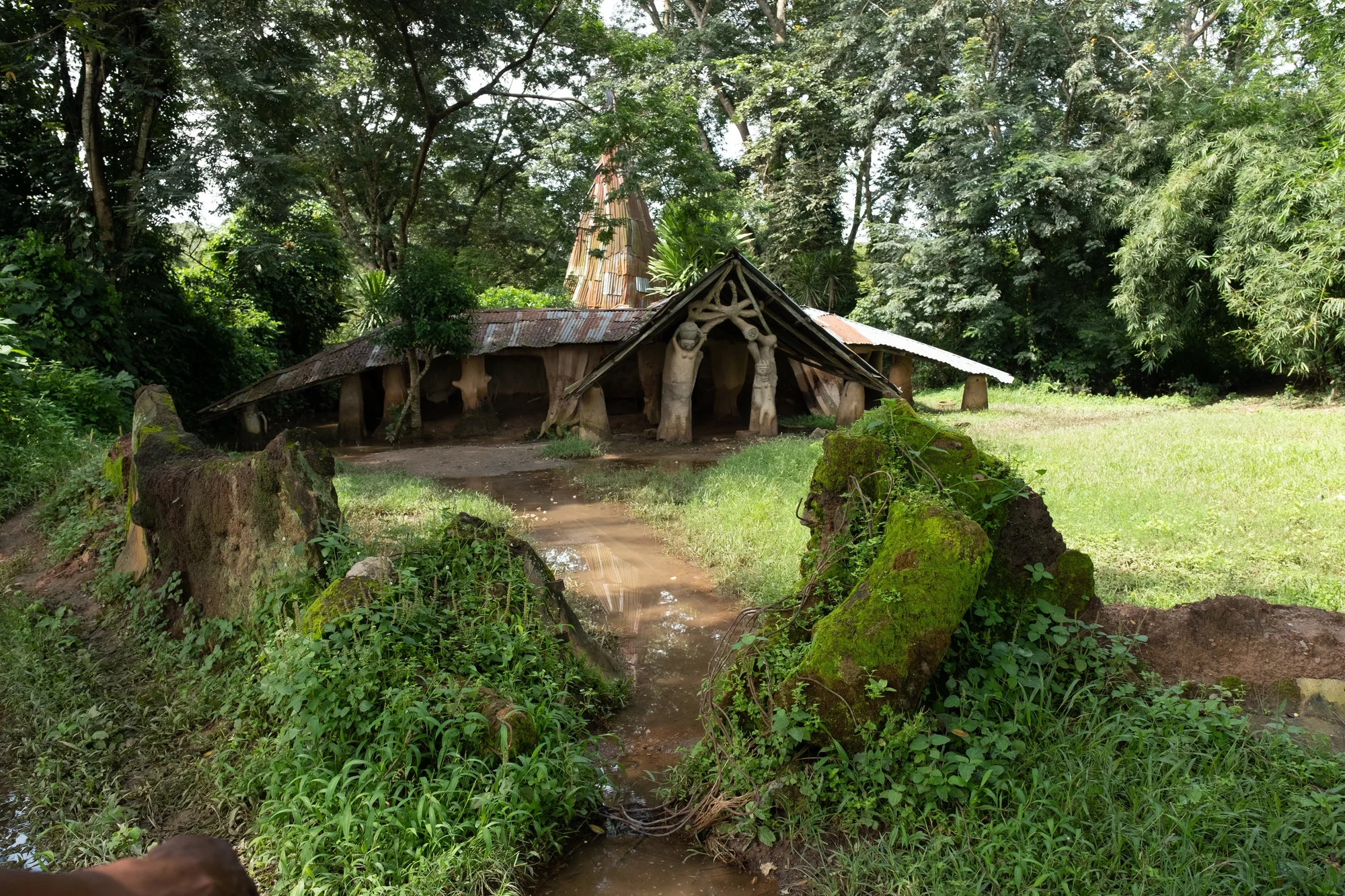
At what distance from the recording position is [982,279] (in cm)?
2220

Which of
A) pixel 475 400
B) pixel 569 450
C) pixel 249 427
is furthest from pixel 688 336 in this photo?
pixel 249 427

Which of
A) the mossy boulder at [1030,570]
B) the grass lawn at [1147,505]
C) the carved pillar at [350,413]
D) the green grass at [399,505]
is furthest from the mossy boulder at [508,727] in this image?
the carved pillar at [350,413]

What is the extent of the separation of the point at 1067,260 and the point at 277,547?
70.4 ft

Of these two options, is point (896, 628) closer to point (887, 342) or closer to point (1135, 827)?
point (1135, 827)

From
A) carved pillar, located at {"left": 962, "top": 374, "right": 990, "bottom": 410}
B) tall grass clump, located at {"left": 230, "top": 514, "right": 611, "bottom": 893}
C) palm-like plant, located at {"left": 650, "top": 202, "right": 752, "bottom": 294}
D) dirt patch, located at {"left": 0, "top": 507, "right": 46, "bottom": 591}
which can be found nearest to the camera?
tall grass clump, located at {"left": 230, "top": 514, "right": 611, "bottom": 893}

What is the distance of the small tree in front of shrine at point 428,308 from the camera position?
13.2 m

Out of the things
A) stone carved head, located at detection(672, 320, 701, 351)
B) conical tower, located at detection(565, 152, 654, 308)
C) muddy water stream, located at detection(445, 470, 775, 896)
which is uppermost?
conical tower, located at detection(565, 152, 654, 308)

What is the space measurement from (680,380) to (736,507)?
576 centimetres

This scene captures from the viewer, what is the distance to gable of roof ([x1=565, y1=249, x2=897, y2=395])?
12852 millimetres

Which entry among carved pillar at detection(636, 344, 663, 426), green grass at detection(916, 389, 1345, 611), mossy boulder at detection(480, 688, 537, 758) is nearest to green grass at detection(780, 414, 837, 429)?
carved pillar at detection(636, 344, 663, 426)

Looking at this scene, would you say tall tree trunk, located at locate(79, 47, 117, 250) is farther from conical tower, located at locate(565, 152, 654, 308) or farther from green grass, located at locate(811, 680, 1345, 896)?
green grass, located at locate(811, 680, 1345, 896)

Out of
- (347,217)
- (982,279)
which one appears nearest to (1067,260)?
(982,279)

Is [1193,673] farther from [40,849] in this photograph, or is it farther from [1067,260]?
[1067,260]

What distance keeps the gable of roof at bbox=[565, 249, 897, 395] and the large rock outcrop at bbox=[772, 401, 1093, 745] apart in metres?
8.71
